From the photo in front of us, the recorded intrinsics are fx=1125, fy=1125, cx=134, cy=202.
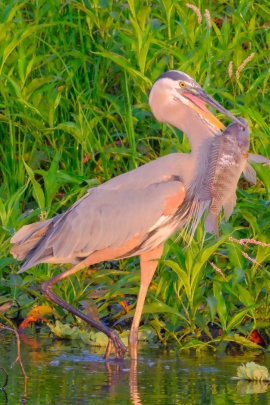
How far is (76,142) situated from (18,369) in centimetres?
253

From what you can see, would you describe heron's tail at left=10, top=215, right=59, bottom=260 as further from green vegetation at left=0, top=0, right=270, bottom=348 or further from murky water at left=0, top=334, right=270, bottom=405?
murky water at left=0, top=334, right=270, bottom=405

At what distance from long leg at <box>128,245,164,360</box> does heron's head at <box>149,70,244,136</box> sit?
680 mm

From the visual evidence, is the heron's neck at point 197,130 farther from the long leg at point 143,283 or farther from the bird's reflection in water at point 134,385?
the bird's reflection in water at point 134,385

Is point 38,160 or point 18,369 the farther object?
point 38,160

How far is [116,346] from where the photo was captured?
5.86m

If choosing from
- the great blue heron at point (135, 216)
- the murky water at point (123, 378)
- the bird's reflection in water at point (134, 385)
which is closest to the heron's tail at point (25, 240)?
the great blue heron at point (135, 216)

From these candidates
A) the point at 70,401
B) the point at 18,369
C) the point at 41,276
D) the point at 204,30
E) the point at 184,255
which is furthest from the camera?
the point at 204,30

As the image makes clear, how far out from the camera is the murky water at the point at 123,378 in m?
4.79

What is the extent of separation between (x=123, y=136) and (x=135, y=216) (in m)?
1.93

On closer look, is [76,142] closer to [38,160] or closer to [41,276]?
[38,160]

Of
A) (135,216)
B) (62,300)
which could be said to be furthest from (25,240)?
(135,216)

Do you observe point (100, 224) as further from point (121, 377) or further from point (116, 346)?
point (121, 377)

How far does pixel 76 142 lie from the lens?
7621 millimetres

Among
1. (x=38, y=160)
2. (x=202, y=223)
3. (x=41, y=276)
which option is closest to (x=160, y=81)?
(x=202, y=223)
